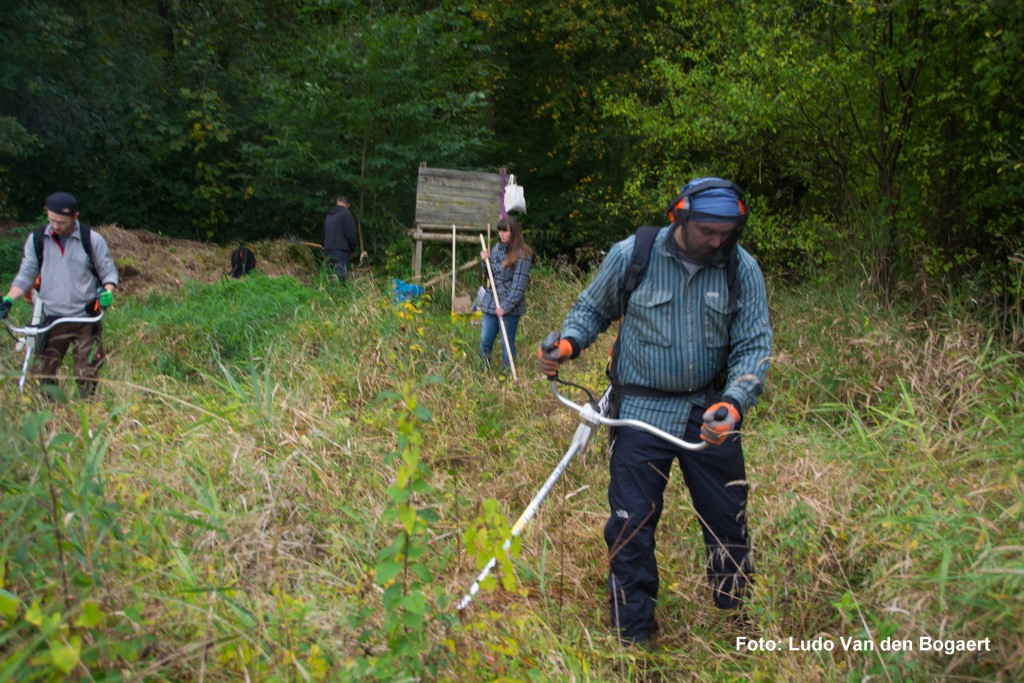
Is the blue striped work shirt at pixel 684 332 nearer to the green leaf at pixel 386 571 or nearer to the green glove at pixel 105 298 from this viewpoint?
the green leaf at pixel 386 571

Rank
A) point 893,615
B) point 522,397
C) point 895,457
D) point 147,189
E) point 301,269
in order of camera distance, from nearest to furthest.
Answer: point 893,615
point 895,457
point 522,397
point 301,269
point 147,189

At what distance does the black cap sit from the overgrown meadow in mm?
1182

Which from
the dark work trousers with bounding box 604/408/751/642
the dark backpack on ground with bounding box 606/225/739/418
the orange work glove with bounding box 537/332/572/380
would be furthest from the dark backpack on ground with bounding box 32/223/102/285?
the dark work trousers with bounding box 604/408/751/642

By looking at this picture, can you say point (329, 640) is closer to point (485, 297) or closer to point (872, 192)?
point (485, 297)

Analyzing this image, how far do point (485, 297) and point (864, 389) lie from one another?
11.0 ft

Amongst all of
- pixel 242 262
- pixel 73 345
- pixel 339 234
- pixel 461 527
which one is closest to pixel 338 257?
pixel 339 234

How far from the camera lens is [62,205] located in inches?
233

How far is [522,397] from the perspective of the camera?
253 inches

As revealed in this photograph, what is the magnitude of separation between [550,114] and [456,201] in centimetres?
807

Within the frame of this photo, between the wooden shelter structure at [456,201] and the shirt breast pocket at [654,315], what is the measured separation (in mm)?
7181

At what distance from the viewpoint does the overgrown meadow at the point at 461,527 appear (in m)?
2.51

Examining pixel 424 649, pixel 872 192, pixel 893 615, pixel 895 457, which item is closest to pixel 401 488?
pixel 424 649

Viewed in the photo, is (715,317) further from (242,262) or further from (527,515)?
(242,262)

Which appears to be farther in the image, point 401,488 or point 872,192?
point 872,192
